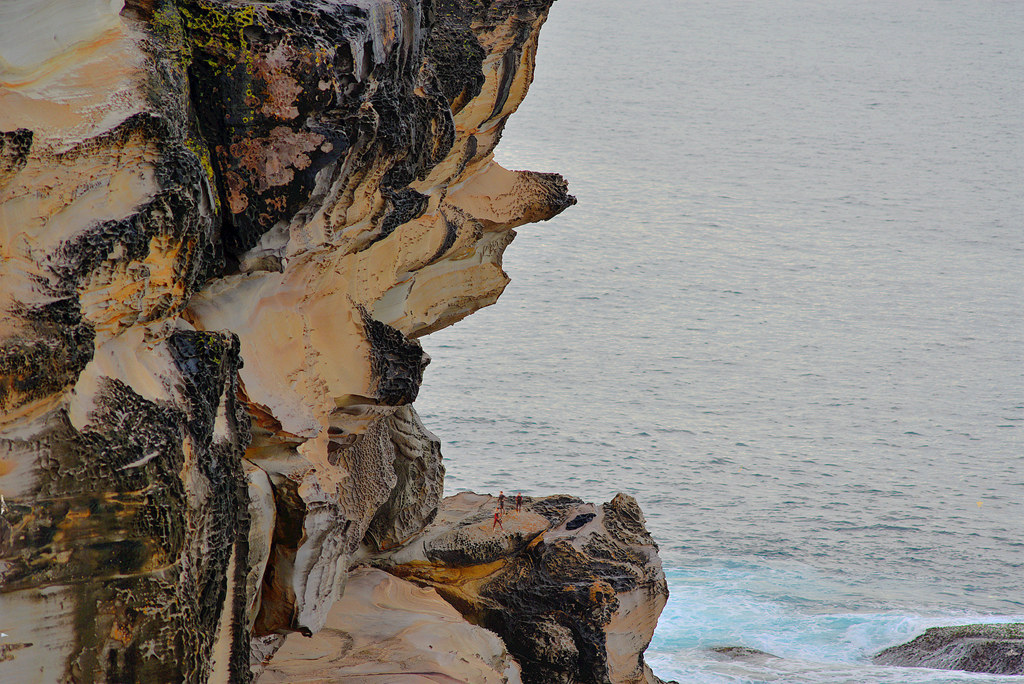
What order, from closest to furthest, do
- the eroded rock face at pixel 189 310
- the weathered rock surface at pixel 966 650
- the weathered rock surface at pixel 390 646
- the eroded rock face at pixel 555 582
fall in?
the eroded rock face at pixel 189 310
the weathered rock surface at pixel 390 646
the eroded rock face at pixel 555 582
the weathered rock surface at pixel 966 650

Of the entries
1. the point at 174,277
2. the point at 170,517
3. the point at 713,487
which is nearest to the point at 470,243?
the point at 174,277

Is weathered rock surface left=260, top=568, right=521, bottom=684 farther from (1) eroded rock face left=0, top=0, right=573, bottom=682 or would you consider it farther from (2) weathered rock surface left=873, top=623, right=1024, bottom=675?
(2) weathered rock surface left=873, top=623, right=1024, bottom=675

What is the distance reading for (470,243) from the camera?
436 inches

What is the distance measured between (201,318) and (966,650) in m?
12.0

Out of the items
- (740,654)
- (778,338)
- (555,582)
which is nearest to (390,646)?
(555,582)

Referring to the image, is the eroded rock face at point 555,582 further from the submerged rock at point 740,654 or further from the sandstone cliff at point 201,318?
the submerged rock at point 740,654

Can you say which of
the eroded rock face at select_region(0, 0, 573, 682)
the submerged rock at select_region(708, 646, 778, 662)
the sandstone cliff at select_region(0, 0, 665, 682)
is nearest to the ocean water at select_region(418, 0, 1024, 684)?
the submerged rock at select_region(708, 646, 778, 662)

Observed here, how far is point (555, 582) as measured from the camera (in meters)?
10.0

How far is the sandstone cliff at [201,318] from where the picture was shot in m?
4.59

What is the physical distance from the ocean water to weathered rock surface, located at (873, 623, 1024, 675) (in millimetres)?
825

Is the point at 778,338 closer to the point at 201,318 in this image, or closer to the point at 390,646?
the point at 390,646

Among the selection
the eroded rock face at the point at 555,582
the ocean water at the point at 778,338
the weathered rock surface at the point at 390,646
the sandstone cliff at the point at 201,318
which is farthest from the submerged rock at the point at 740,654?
the sandstone cliff at the point at 201,318

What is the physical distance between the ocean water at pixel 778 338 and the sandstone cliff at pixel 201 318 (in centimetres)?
808

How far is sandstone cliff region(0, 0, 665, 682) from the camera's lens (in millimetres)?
4594
